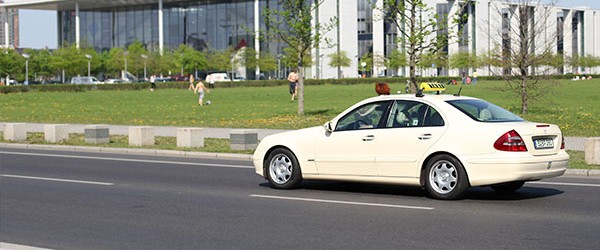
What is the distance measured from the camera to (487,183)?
474 inches

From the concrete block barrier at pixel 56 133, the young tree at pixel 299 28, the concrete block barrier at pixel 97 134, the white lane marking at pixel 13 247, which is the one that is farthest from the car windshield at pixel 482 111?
the young tree at pixel 299 28

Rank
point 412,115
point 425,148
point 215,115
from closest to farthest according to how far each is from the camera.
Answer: point 425,148
point 412,115
point 215,115

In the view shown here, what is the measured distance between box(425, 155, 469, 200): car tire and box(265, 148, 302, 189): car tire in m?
2.28

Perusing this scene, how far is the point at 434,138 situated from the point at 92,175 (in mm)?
7100

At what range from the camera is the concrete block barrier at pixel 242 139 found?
22.0 meters

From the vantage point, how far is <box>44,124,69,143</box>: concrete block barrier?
2652 centimetres

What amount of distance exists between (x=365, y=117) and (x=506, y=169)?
235 centimetres

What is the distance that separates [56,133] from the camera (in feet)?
87.0

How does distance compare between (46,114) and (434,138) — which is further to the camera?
(46,114)

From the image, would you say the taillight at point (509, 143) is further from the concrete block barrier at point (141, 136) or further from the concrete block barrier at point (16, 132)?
the concrete block barrier at point (16, 132)

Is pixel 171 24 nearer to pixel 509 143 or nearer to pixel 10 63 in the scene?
pixel 10 63

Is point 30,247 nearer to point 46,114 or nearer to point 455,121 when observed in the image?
point 455,121

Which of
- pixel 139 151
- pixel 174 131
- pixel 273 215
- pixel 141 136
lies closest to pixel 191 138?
pixel 139 151

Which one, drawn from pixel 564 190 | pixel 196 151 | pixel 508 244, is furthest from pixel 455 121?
pixel 196 151
